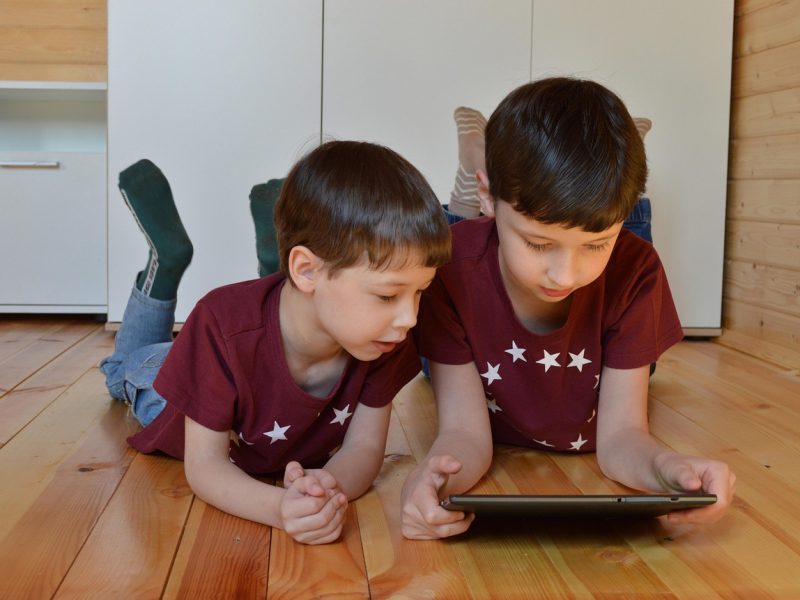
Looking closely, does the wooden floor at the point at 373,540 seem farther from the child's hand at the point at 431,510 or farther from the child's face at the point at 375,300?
the child's face at the point at 375,300

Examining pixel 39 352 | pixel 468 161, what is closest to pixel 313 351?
pixel 468 161

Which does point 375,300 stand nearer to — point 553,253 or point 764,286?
point 553,253

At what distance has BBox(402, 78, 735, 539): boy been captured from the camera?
3.09 ft

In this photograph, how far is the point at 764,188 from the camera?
7.11ft

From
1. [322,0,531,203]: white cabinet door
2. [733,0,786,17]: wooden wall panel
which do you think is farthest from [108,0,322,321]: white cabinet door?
[733,0,786,17]: wooden wall panel

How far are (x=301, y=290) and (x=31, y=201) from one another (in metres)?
1.66

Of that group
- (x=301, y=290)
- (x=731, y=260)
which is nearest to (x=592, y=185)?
(x=301, y=290)

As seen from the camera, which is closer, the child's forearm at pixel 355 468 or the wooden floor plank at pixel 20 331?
the child's forearm at pixel 355 468

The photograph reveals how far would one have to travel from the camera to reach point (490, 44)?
7.32 feet

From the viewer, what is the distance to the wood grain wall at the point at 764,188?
203 cm

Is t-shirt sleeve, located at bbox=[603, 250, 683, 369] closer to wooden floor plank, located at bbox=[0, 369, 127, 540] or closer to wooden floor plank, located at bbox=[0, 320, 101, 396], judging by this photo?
wooden floor plank, located at bbox=[0, 369, 127, 540]

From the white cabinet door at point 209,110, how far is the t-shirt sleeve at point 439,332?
1120 millimetres

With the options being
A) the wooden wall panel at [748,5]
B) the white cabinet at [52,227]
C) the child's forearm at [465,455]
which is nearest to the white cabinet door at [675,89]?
the wooden wall panel at [748,5]

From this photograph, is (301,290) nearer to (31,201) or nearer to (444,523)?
(444,523)
